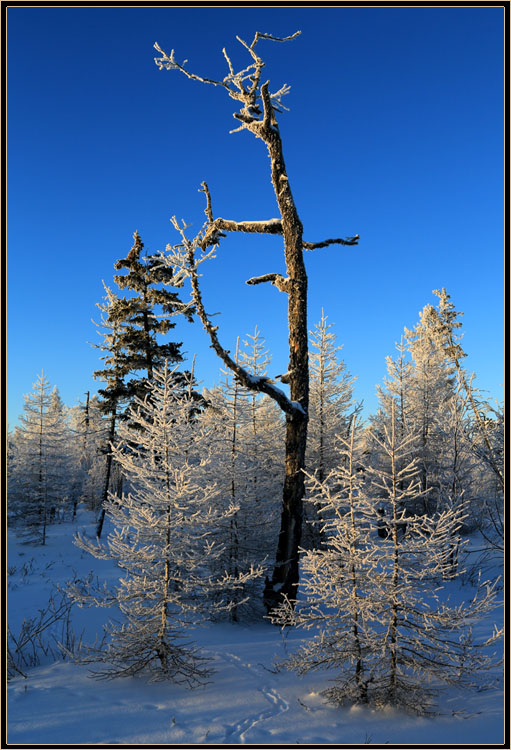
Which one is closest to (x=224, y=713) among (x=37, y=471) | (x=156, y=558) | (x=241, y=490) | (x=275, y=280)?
A: (x=156, y=558)

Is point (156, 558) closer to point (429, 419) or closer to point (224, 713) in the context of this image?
point (224, 713)

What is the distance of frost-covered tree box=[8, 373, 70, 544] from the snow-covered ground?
745 inches

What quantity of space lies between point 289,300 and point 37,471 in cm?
1983

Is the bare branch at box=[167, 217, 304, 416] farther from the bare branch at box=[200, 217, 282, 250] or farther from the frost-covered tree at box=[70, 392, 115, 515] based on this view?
the frost-covered tree at box=[70, 392, 115, 515]

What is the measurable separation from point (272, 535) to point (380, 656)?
563cm

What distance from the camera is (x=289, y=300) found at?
949cm

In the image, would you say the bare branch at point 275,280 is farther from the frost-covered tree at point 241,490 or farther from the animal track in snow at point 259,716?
the animal track in snow at point 259,716

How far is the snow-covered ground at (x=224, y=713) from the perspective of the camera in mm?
4137

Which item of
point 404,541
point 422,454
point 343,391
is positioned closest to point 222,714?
point 404,541

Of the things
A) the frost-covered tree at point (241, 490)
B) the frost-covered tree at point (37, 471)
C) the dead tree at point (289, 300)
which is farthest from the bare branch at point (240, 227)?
the frost-covered tree at point (37, 471)

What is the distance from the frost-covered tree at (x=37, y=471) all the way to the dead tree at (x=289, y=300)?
17959mm

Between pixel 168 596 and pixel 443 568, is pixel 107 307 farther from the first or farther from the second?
pixel 443 568

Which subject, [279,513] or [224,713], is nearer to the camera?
[224,713]

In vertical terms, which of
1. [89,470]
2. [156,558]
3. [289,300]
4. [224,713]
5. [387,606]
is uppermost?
[289,300]
